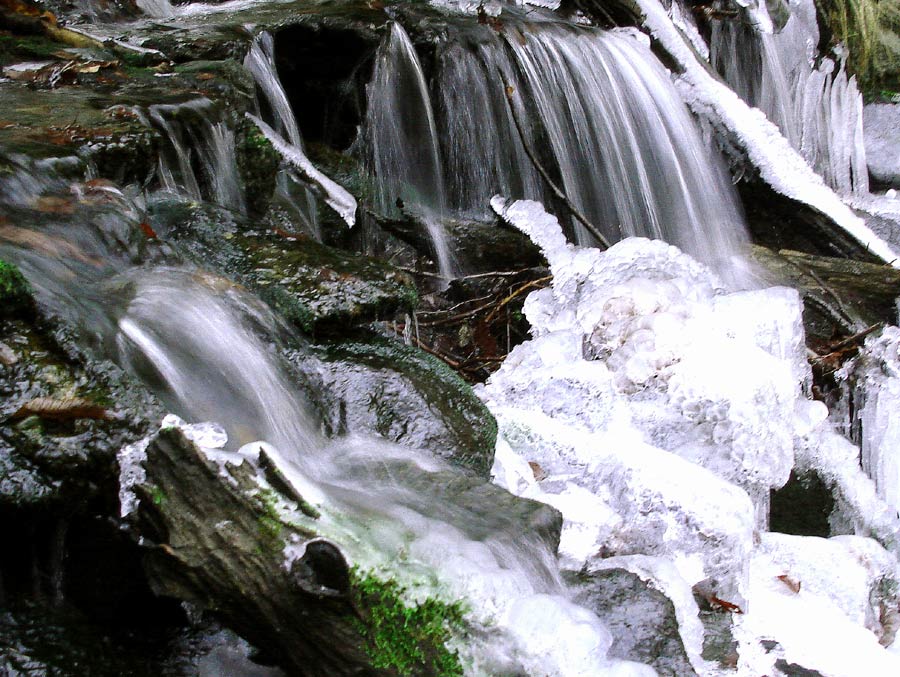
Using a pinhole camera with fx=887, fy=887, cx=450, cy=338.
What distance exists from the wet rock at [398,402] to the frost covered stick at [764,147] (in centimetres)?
430

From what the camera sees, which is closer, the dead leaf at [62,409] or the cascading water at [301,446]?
the cascading water at [301,446]

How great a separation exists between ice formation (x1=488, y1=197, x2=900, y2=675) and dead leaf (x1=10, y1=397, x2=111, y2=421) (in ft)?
4.06

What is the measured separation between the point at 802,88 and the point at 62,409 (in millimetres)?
8183

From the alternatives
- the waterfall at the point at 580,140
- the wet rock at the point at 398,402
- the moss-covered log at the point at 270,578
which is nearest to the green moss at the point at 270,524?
the moss-covered log at the point at 270,578

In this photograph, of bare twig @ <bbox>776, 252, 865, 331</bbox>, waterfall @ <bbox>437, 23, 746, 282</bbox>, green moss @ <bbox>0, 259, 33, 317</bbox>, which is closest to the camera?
green moss @ <bbox>0, 259, 33, 317</bbox>

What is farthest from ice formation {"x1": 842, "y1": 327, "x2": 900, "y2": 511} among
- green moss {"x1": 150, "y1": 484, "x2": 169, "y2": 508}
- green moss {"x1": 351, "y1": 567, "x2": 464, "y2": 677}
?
green moss {"x1": 150, "y1": 484, "x2": 169, "y2": 508}

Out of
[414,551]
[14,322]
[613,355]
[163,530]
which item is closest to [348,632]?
[414,551]

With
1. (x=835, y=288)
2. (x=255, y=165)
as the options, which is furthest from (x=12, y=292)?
(x=835, y=288)

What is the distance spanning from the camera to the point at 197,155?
368cm

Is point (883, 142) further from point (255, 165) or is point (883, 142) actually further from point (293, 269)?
point (293, 269)

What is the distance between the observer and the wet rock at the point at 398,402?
2502 mm

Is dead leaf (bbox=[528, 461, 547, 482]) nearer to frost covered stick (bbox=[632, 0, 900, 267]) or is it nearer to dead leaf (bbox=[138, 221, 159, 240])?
dead leaf (bbox=[138, 221, 159, 240])

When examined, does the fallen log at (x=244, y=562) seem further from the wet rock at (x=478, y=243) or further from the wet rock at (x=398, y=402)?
the wet rock at (x=478, y=243)

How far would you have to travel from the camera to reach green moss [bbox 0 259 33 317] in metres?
2.06
